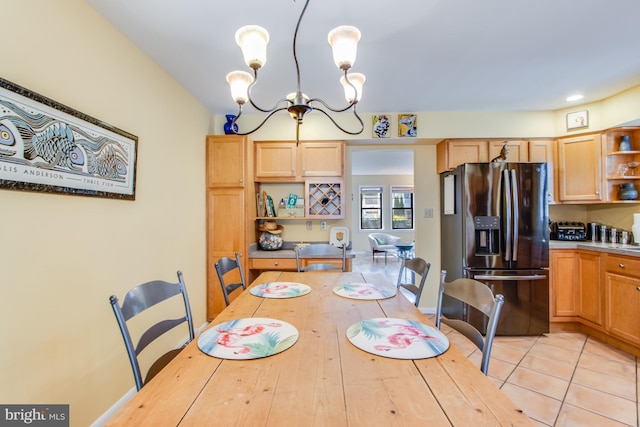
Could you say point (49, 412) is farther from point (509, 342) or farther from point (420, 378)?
point (509, 342)

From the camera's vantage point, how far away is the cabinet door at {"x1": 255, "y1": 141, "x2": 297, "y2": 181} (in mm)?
3314

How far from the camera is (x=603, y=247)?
264cm

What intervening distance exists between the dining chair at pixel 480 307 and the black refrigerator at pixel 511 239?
172cm

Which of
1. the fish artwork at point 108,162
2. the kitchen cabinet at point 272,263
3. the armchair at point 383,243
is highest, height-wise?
the fish artwork at point 108,162

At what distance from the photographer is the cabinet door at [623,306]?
2361 mm

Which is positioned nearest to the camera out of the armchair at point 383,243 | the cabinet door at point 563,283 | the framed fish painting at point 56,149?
the framed fish painting at point 56,149

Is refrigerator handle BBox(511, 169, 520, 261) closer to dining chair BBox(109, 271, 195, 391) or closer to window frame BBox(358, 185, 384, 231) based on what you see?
dining chair BBox(109, 271, 195, 391)

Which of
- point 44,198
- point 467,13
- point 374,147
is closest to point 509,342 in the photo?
point 374,147

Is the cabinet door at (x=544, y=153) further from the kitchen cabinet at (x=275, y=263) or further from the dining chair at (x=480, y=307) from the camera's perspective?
the dining chair at (x=480, y=307)

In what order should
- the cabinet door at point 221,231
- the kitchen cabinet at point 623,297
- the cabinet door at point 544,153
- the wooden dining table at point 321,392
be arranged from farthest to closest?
the cabinet door at point 544,153
the cabinet door at point 221,231
the kitchen cabinet at point 623,297
the wooden dining table at point 321,392

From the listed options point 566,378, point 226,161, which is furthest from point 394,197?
point 566,378

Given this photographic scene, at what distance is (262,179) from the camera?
3.36 m

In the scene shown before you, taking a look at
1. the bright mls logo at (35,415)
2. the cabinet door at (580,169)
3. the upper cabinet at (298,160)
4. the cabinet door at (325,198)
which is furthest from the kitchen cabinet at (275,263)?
the cabinet door at (580,169)

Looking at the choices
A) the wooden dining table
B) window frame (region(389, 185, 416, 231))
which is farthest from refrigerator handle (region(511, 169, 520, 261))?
window frame (region(389, 185, 416, 231))
